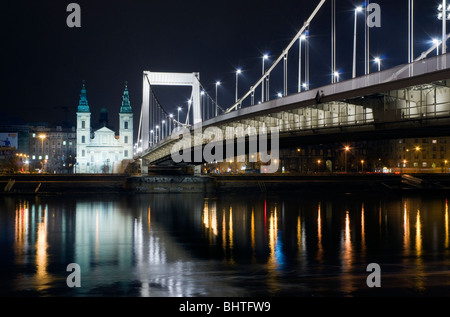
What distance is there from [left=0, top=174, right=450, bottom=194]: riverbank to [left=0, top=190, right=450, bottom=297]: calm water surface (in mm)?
25916

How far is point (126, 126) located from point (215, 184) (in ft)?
346

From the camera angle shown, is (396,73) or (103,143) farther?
(103,143)

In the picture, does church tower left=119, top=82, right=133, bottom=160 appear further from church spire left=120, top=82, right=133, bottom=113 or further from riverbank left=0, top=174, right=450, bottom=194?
riverbank left=0, top=174, right=450, bottom=194

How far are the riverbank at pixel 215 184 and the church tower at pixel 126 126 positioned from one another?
318ft

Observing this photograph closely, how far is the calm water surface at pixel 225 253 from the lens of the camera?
44.4 ft

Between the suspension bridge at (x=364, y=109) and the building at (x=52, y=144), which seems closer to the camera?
the suspension bridge at (x=364, y=109)

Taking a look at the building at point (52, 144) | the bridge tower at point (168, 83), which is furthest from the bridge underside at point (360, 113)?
the building at point (52, 144)

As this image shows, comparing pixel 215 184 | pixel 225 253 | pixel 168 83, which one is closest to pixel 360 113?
pixel 225 253

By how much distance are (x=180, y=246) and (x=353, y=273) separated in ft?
24.1

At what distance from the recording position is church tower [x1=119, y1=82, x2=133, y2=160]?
15988 centimetres

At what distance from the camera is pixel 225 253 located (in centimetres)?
1895

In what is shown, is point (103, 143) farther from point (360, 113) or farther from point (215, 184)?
point (360, 113)

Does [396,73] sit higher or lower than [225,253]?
higher

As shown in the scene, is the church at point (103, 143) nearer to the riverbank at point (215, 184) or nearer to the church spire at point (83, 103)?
the church spire at point (83, 103)
